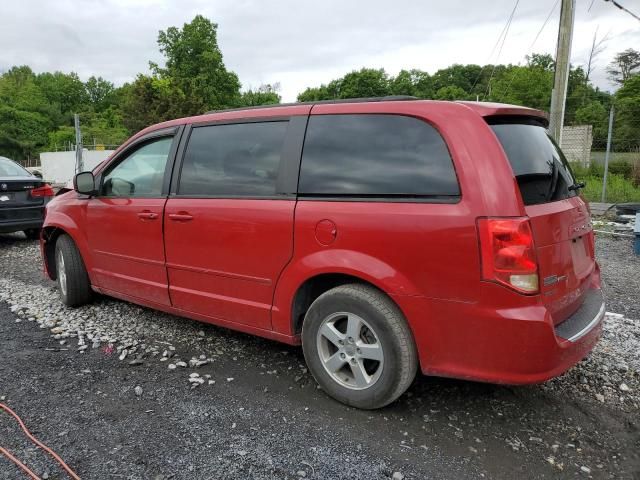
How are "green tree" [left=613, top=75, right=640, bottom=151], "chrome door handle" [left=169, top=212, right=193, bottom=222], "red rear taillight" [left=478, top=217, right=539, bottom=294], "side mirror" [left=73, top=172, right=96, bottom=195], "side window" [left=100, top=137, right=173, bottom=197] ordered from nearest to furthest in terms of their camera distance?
"red rear taillight" [left=478, top=217, right=539, bottom=294] < "chrome door handle" [left=169, top=212, right=193, bottom=222] < "side window" [left=100, top=137, right=173, bottom=197] < "side mirror" [left=73, top=172, right=96, bottom=195] < "green tree" [left=613, top=75, right=640, bottom=151]

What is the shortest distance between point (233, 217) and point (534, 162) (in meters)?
1.85

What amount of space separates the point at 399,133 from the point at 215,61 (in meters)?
57.5

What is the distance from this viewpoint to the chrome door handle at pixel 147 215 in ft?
12.6

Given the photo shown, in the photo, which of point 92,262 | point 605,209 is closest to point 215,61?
point 605,209

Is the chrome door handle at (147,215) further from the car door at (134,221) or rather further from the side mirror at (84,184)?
the side mirror at (84,184)

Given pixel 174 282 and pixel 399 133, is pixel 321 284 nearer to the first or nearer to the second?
pixel 399 133

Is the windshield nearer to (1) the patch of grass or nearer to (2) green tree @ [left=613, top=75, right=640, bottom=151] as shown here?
(1) the patch of grass

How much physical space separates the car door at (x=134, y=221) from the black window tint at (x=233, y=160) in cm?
27

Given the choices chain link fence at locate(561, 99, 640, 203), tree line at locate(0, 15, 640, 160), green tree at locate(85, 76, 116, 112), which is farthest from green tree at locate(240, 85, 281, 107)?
chain link fence at locate(561, 99, 640, 203)

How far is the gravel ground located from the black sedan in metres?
4.71

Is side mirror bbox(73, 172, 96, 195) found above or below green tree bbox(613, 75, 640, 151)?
below

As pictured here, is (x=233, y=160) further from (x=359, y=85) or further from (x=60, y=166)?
(x=359, y=85)

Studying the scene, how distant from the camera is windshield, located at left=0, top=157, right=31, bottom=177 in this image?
8.53 m

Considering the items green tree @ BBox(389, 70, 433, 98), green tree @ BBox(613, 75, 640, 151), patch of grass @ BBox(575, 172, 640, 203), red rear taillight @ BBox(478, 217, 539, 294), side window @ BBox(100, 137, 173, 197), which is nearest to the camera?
red rear taillight @ BBox(478, 217, 539, 294)
